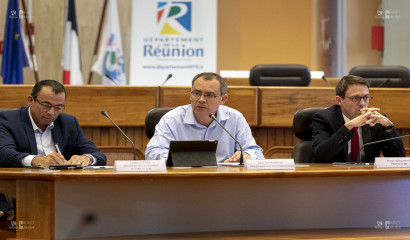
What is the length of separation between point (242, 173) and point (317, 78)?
4.66 meters

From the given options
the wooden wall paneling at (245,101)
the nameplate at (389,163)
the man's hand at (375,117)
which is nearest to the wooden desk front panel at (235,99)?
the wooden wall paneling at (245,101)

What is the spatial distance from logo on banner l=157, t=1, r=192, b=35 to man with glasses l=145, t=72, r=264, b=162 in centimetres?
385

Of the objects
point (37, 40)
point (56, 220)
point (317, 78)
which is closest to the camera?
point (56, 220)

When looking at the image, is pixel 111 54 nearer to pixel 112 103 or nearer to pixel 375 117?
pixel 112 103

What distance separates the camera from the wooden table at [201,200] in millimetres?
1874

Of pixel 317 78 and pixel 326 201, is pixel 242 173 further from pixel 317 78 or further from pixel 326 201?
pixel 317 78

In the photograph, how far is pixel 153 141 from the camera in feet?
10.1

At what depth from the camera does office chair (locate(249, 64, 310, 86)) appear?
210 inches

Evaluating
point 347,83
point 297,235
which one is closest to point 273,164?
point 297,235

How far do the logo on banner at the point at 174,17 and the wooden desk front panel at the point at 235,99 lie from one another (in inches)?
106

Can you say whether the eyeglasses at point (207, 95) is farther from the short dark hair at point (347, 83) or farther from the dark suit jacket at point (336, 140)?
the short dark hair at point (347, 83)

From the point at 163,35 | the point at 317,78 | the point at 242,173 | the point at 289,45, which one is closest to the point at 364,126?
the point at 242,173

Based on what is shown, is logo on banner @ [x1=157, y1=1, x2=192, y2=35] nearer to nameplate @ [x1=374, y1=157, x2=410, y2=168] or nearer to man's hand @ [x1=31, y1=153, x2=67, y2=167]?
man's hand @ [x1=31, y1=153, x2=67, y2=167]

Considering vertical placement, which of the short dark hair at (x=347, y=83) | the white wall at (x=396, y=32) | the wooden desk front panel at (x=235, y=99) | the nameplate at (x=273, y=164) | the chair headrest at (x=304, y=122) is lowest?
the nameplate at (x=273, y=164)
